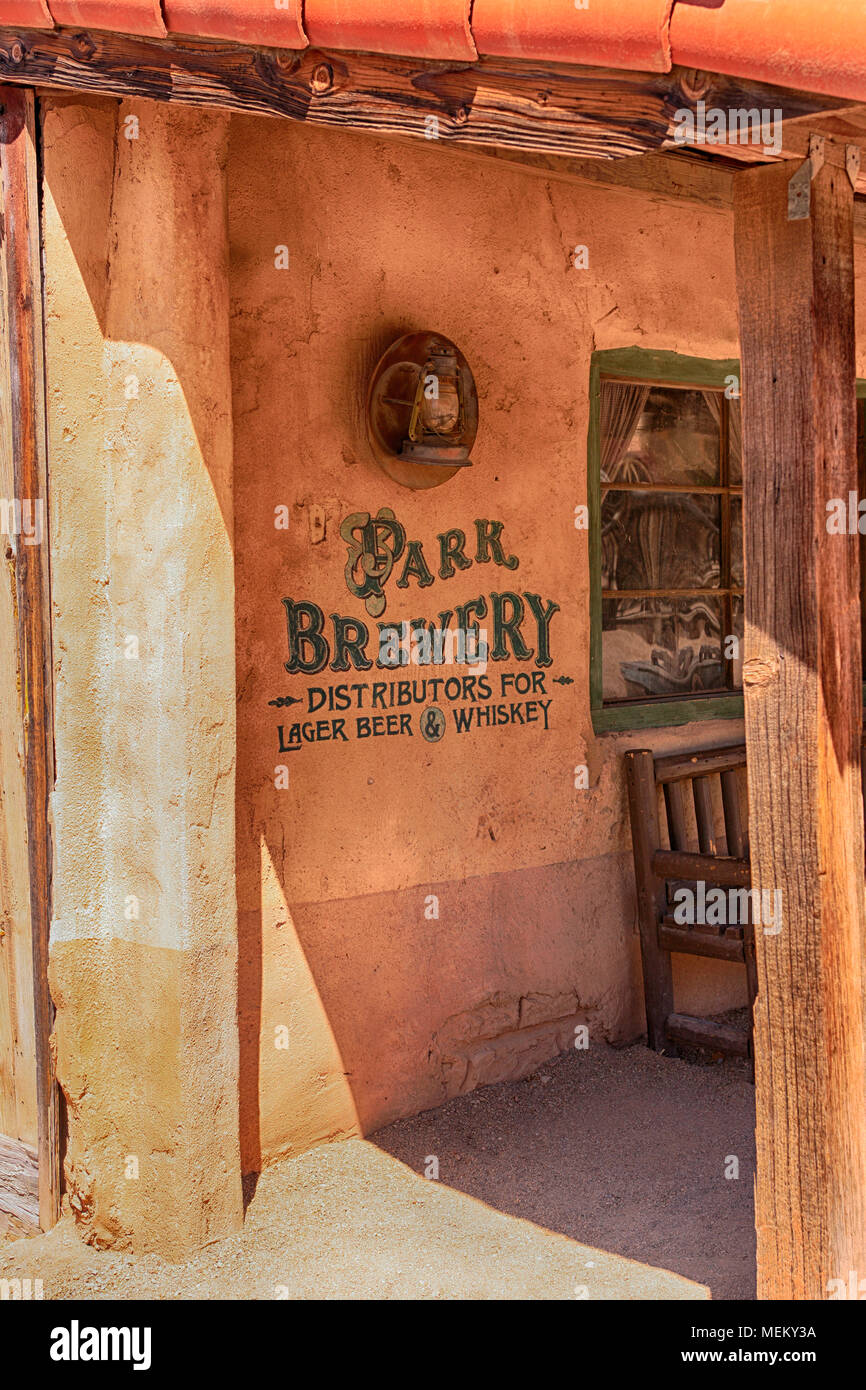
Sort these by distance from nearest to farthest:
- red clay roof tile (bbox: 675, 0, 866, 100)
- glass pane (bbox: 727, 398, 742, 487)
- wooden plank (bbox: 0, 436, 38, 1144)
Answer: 1. red clay roof tile (bbox: 675, 0, 866, 100)
2. wooden plank (bbox: 0, 436, 38, 1144)
3. glass pane (bbox: 727, 398, 742, 487)

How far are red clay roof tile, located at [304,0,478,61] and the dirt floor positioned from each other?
2878 mm

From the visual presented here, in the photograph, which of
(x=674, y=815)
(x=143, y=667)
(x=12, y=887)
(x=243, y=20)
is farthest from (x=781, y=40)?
(x=674, y=815)

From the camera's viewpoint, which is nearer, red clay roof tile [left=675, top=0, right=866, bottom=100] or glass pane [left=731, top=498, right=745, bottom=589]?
red clay roof tile [left=675, top=0, right=866, bottom=100]

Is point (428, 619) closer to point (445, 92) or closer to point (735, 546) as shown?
point (735, 546)

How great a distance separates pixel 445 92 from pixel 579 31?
34cm

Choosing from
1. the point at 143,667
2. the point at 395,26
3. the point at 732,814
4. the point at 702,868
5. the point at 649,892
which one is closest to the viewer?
the point at 395,26

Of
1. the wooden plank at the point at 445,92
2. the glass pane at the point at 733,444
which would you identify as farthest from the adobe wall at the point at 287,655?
the wooden plank at the point at 445,92

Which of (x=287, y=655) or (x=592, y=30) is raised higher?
(x=592, y=30)

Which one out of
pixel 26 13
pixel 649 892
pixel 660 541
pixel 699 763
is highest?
pixel 26 13

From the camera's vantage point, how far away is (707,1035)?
14.6 feet

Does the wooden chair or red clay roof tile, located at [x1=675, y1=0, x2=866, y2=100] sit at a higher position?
red clay roof tile, located at [x1=675, y1=0, x2=866, y2=100]

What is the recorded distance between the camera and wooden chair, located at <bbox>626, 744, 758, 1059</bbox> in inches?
173

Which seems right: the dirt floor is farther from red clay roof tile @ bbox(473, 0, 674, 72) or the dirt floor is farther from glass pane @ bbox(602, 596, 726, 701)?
red clay roof tile @ bbox(473, 0, 674, 72)

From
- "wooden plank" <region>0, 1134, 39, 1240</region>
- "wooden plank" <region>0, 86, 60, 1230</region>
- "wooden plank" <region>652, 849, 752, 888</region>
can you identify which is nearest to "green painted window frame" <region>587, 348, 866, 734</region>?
"wooden plank" <region>652, 849, 752, 888</region>
